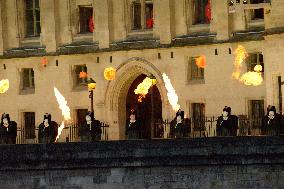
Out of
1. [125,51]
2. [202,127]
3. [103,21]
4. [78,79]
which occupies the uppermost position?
[103,21]

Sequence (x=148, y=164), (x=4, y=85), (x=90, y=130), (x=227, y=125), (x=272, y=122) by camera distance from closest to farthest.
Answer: (x=148, y=164) < (x=272, y=122) < (x=227, y=125) < (x=90, y=130) < (x=4, y=85)

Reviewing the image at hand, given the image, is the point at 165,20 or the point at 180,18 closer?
the point at 180,18

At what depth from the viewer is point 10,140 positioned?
92.7 m

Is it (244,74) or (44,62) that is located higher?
(44,62)

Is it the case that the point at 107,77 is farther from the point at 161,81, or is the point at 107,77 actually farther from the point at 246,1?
the point at 246,1

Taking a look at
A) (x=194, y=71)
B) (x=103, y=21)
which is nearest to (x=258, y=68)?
(x=194, y=71)

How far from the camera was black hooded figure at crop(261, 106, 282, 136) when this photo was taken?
83500 millimetres

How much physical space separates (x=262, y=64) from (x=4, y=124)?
38.1 feet

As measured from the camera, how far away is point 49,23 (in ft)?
334

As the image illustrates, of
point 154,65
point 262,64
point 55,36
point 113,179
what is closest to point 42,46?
point 55,36

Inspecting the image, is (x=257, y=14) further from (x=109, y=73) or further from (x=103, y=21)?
(x=103, y=21)

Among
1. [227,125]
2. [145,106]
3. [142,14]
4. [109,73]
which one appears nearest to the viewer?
[227,125]

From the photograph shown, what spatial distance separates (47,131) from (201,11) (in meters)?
9.49

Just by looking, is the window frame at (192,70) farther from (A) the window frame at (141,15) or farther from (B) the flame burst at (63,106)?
(B) the flame burst at (63,106)
